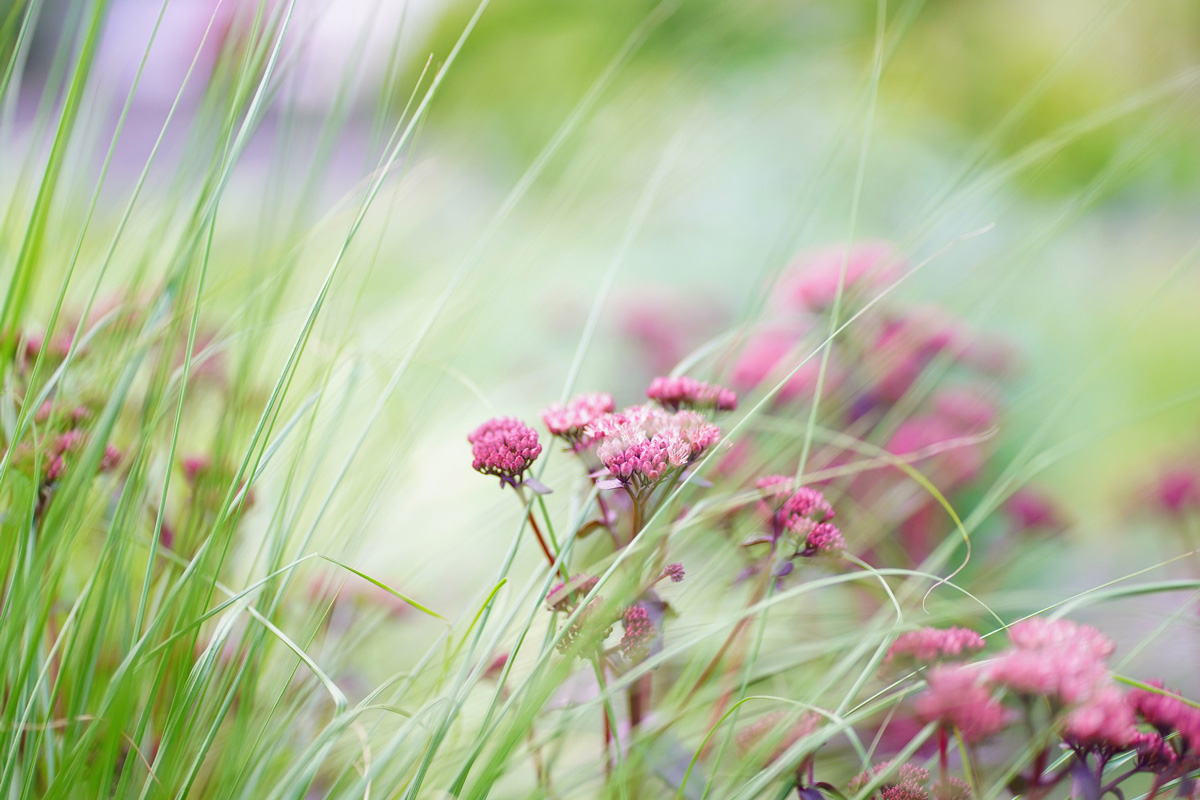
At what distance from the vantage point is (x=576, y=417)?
17.2 inches

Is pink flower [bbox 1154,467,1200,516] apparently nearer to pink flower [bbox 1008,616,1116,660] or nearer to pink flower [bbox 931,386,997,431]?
pink flower [bbox 931,386,997,431]

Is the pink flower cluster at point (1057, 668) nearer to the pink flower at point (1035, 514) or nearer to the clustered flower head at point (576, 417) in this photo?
the clustered flower head at point (576, 417)

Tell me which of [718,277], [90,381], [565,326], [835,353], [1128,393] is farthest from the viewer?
[718,277]

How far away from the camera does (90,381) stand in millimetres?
577

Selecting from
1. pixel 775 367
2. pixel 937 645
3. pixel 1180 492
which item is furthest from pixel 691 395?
pixel 1180 492

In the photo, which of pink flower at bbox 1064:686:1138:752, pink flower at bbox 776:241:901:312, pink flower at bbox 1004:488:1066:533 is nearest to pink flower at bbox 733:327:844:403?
pink flower at bbox 776:241:901:312

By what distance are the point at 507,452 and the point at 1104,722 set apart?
29cm

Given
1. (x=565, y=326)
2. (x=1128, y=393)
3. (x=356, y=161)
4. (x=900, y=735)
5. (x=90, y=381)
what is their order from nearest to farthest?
1. (x=90, y=381)
2. (x=900, y=735)
3. (x=1128, y=393)
4. (x=565, y=326)
5. (x=356, y=161)

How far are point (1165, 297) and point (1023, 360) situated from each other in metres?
0.31

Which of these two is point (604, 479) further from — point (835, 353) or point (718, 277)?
point (718, 277)

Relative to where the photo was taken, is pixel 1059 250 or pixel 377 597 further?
pixel 1059 250

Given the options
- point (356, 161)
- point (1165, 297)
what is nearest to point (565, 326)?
point (1165, 297)

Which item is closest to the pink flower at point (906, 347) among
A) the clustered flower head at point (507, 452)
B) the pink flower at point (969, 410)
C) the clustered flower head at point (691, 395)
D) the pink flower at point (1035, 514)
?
the pink flower at point (969, 410)

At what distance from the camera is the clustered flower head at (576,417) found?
0.43m
